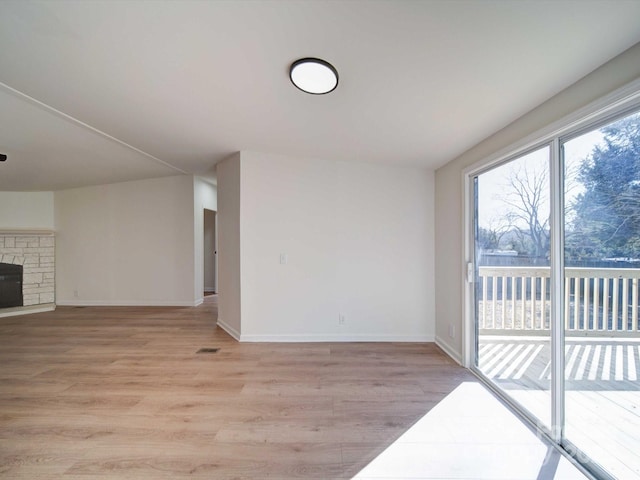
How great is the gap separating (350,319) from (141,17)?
323cm

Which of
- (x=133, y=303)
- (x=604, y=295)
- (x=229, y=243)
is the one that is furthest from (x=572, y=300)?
(x=133, y=303)

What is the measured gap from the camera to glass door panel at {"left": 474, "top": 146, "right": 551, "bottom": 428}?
1871mm

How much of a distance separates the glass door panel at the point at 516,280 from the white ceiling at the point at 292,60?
473 millimetres

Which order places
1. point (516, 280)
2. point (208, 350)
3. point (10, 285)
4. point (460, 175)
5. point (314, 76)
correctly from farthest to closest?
point (10, 285) → point (208, 350) → point (460, 175) → point (516, 280) → point (314, 76)

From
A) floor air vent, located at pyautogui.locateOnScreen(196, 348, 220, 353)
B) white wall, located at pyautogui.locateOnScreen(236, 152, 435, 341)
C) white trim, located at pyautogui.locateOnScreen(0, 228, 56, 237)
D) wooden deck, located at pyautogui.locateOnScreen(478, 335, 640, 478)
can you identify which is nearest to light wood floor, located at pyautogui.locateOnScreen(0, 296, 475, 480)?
floor air vent, located at pyautogui.locateOnScreen(196, 348, 220, 353)

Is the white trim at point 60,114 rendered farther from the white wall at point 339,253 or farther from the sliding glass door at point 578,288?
the sliding glass door at point 578,288

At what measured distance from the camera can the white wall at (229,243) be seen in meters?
3.39

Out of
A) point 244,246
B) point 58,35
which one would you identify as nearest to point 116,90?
point 58,35

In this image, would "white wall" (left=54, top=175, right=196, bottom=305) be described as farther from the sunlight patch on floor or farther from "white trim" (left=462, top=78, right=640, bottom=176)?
"white trim" (left=462, top=78, right=640, bottom=176)

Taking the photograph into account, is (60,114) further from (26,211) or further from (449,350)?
(449,350)

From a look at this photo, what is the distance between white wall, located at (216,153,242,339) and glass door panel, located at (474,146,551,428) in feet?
8.87

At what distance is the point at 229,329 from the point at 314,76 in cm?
→ 325

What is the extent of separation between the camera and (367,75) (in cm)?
169

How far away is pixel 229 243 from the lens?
3.62 metres
